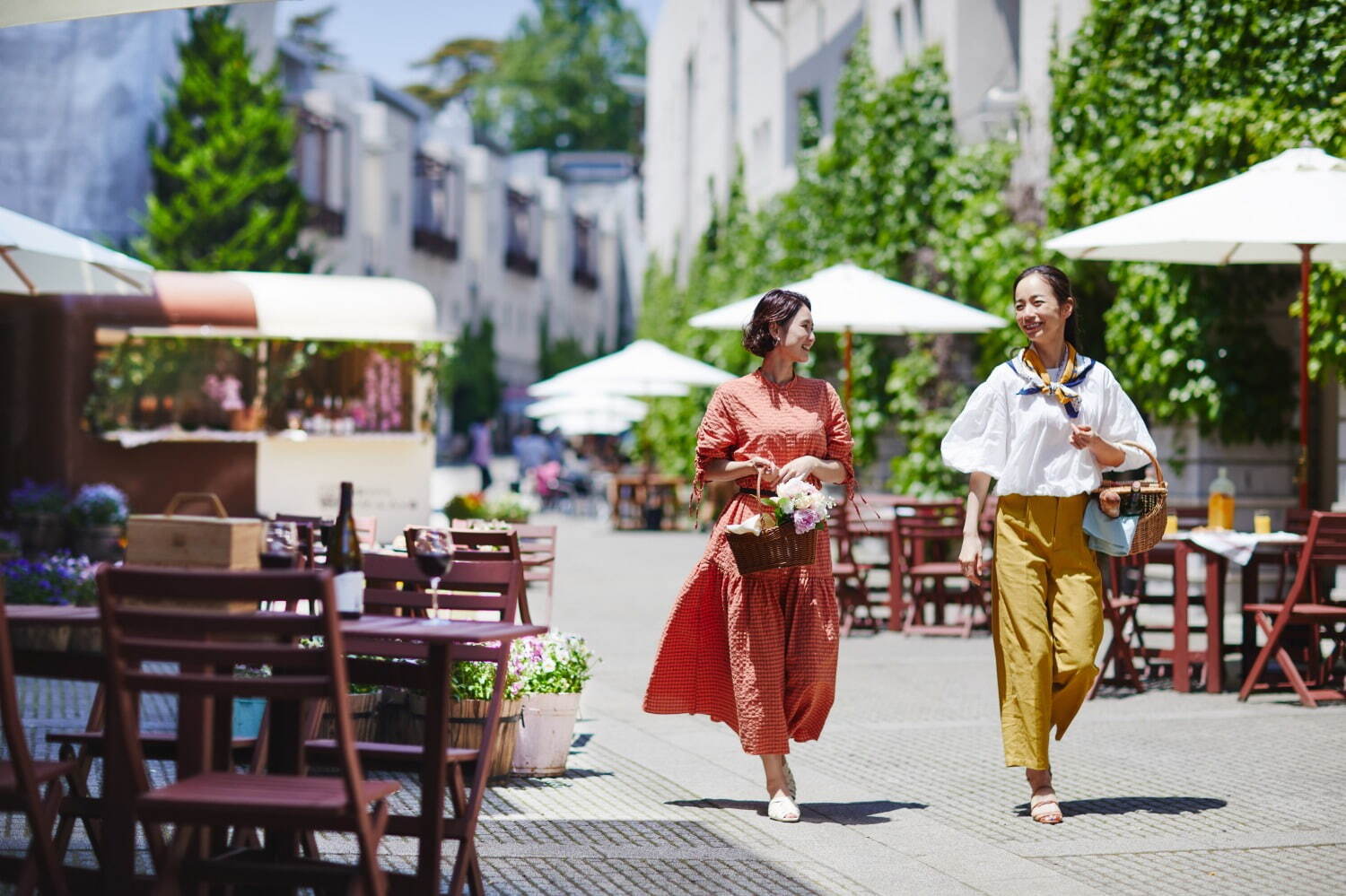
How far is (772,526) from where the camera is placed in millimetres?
6488

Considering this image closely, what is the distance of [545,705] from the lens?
738cm

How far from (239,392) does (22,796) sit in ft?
48.0

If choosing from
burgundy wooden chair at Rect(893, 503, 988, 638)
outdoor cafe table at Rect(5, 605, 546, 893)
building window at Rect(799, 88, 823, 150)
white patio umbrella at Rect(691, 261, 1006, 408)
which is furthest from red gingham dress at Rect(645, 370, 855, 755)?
building window at Rect(799, 88, 823, 150)

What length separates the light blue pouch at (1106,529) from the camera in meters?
6.60

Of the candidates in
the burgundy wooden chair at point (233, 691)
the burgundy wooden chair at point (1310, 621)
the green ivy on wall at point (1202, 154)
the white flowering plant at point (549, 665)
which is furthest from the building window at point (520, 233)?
the burgundy wooden chair at point (233, 691)

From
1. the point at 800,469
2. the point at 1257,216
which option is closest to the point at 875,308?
the point at 1257,216

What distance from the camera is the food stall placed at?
59.6 feet

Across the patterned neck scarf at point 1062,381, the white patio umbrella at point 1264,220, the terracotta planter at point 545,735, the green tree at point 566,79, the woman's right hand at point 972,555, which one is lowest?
the terracotta planter at point 545,735

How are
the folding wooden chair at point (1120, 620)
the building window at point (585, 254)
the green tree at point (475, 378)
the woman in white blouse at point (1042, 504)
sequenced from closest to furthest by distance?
the woman in white blouse at point (1042, 504) → the folding wooden chair at point (1120, 620) → the green tree at point (475, 378) → the building window at point (585, 254)

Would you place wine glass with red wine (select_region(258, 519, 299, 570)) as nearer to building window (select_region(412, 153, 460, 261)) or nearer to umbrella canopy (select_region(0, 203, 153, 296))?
umbrella canopy (select_region(0, 203, 153, 296))

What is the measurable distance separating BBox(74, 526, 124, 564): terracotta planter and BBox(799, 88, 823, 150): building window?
550 inches

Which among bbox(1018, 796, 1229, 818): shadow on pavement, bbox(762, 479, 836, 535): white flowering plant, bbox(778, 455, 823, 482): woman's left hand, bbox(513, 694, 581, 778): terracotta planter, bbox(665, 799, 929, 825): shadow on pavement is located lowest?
bbox(665, 799, 929, 825): shadow on pavement

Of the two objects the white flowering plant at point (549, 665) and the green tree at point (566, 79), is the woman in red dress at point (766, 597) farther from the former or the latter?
the green tree at point (566, 79)

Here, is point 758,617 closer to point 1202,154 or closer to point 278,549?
point 278,549
